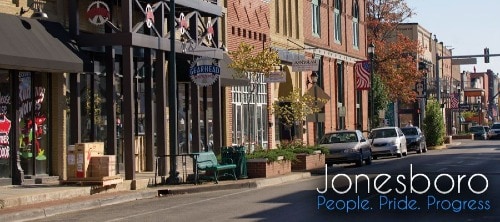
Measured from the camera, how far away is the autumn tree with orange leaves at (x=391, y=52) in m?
72.1

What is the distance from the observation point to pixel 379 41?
72.6m

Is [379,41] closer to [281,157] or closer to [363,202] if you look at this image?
[281,157]

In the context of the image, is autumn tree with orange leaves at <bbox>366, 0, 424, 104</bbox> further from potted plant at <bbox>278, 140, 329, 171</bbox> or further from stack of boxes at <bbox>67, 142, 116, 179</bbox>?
stack of boxes at <bbox>67, 142, 116, 179</bbox>

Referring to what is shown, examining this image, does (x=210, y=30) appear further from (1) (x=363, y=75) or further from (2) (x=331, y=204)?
(1) (x=363, y=75)

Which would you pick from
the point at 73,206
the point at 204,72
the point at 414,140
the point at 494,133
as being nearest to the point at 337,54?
the point at 414,140

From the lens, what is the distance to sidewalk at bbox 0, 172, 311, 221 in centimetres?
1916

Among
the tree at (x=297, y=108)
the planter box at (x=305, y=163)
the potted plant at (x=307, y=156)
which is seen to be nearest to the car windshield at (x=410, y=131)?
the tree at (x=297, y=108)

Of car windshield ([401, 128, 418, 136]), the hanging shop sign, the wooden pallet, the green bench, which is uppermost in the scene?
the hanging shop sign

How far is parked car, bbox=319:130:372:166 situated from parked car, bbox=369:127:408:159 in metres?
7.96

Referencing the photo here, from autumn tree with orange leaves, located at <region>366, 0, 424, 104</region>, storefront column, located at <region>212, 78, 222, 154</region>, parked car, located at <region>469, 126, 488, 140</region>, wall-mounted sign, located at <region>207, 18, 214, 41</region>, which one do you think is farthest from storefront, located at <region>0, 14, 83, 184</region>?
parked car, located at <region>469, 126, 488, 140</region>

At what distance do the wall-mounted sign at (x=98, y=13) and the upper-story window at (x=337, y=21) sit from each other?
30.7 m

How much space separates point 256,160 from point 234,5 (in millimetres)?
11449

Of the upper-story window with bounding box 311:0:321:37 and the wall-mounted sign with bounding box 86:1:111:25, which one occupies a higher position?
the upper-story window with bounding box 311:0:321:37

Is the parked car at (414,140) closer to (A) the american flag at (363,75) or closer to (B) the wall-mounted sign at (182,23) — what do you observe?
(A) the american flag at (363,75)
